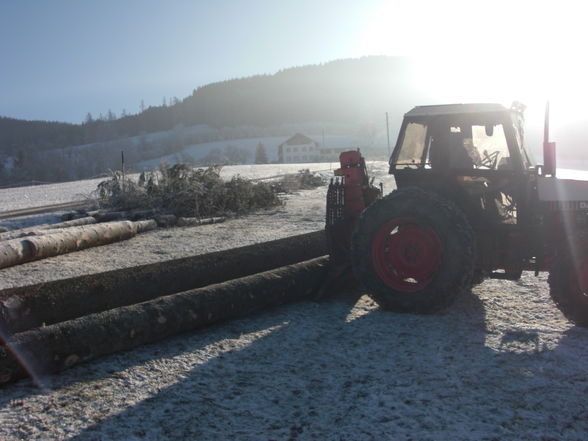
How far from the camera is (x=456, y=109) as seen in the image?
16.5 feet

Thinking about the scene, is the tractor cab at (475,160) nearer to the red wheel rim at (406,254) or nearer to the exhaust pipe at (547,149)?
the exhaust pipe at (547,149)

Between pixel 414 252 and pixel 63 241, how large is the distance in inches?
247

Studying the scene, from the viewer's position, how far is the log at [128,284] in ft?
13.6

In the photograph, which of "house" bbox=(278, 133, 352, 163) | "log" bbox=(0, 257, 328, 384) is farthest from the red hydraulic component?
"house" bbox=(278, 133, 352, 163)

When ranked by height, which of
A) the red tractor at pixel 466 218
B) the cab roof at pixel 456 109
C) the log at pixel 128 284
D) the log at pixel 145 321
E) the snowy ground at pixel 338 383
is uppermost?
the cab roof at pixel 456 109

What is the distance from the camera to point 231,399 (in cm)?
318

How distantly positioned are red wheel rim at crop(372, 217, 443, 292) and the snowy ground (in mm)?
387

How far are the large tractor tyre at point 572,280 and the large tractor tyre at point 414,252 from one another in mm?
691

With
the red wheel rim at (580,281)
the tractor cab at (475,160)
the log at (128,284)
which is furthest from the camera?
the tractor cab at (475,160)

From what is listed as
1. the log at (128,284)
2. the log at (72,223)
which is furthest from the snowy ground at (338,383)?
the log at (72,223)

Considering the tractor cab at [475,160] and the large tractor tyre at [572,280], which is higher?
the tractor cab at [475,160]

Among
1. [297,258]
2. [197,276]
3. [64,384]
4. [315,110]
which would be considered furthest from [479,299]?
[315,110]

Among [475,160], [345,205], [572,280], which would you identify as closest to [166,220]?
[345,205]

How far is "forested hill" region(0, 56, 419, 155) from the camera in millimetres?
129250
